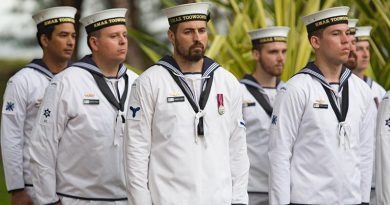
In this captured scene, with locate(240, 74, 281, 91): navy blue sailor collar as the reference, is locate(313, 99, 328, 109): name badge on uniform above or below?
below

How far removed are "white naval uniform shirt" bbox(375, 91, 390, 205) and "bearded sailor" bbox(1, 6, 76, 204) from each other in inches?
101

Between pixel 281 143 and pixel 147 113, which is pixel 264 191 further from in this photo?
pixel 147 113

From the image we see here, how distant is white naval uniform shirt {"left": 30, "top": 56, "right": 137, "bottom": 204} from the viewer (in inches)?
347

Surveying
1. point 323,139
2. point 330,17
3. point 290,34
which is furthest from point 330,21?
point 290,34

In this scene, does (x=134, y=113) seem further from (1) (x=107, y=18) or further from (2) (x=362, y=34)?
(2) (x=362, y=34)

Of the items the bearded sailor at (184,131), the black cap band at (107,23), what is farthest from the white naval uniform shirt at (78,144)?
the bearded sailor at (184,131)

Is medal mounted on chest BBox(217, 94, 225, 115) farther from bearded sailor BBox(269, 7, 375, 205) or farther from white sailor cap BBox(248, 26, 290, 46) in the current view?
white sailor cap BBox(248, 26, 290, 46)

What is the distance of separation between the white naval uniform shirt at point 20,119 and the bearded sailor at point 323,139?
1.90 m

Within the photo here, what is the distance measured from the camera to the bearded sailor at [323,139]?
902 centimetres

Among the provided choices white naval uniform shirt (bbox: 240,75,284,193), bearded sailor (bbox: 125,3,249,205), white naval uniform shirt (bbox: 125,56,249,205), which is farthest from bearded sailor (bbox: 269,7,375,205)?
white naval uniform shirt (bbox: 240,75,284,193)

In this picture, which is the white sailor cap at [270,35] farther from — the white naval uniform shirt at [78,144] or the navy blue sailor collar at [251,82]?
the white naval uniform shirt at [78,144]

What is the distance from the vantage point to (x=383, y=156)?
8773 mm

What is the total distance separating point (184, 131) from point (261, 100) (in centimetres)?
272

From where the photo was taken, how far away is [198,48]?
826 cm
